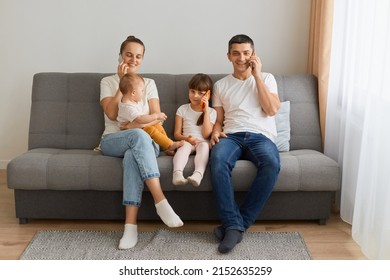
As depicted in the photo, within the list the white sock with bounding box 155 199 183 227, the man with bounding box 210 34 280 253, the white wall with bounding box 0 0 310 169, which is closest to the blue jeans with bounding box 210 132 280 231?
the man with bounding box 210 34 280 253

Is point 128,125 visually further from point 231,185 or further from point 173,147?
point 231,185

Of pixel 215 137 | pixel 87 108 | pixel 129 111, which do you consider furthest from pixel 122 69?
pixel 215 137

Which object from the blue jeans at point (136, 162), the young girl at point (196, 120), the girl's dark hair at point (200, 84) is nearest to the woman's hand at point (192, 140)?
the young girl at point (196, 120)

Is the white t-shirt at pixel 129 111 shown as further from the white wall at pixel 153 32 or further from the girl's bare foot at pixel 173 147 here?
the white wall at pixel 153 32

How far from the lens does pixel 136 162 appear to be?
3.01 metres

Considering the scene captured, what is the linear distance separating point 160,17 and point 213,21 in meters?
0.39

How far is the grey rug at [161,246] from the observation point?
9.20 feet

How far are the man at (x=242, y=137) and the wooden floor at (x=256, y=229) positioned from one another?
0.28 m

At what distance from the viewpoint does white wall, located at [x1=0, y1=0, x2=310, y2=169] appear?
401 cm

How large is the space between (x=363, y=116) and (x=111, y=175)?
1.43 metres

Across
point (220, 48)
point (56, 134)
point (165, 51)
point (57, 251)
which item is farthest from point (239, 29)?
point (57, 251)

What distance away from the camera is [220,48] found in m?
4.06

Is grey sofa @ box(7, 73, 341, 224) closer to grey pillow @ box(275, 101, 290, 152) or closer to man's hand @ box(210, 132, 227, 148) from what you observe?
grey pillow @ box(275, 101, 290, 152)

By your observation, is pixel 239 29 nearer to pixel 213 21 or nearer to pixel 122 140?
pixel 213 21
